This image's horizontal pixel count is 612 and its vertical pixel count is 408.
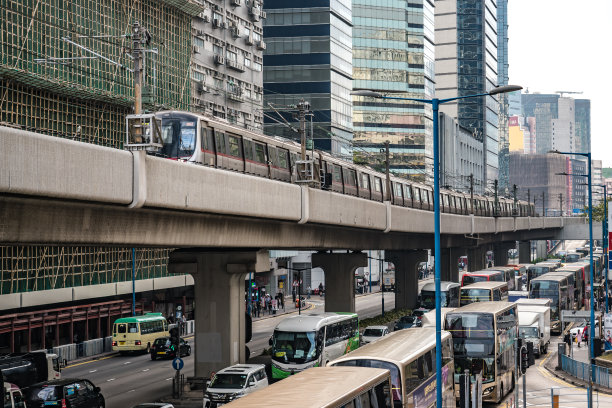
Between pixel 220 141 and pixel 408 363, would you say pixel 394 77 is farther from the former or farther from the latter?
pixel 408 363

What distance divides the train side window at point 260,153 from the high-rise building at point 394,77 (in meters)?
106

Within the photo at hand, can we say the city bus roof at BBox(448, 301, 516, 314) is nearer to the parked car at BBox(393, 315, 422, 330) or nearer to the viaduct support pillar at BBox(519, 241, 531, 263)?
the parked car at BBox(393, 315, 422, 330)

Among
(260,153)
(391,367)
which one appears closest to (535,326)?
(260,153)

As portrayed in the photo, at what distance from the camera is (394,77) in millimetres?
151625

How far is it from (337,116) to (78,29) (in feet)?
217

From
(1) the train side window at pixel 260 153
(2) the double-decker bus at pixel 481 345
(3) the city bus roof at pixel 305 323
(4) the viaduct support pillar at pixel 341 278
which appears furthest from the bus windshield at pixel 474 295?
(2) the double-decker bus at pixel 481 345

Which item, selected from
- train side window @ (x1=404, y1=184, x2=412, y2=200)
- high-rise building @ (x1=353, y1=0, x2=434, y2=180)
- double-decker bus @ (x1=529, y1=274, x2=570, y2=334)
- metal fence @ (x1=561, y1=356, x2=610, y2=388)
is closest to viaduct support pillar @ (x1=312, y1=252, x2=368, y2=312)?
train side window @ (x1=404, y1=184, x2=412, y2=200)

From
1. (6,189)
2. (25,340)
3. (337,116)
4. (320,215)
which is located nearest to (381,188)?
(320,215)

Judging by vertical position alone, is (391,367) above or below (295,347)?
above

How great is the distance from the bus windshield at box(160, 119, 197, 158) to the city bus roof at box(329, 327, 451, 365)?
11.3 meters

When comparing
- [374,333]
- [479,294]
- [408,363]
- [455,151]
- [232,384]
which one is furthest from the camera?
[455,151]

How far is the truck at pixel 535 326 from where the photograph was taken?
47219 millimetres

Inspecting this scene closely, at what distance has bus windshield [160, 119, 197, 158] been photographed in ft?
111

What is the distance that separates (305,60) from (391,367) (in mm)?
103385
